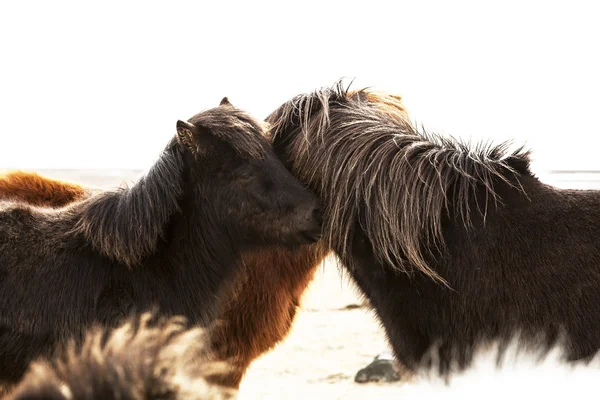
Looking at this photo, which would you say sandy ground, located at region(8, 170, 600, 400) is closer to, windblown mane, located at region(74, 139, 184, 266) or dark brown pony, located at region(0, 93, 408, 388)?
dark brown pony, located at region(0, 93, 408, 388)

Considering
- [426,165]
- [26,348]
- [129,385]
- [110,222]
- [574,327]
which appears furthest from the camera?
[110,222]

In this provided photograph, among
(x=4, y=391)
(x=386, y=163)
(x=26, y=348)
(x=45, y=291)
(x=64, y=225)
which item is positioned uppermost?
(x=386, y=163)

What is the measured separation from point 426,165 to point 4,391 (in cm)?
233

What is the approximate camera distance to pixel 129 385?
1482mm

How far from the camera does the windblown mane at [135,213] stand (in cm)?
360

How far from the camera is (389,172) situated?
3.19 m

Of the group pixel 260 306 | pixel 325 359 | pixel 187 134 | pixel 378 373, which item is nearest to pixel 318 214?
pixel 187 134

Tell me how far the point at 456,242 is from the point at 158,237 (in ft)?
5.15

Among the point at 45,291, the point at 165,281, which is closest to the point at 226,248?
the point at 165,281

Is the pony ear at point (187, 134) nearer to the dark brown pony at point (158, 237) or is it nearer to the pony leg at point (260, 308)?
the dark brown pony at point (158, 237)

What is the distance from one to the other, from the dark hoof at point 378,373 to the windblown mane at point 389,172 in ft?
10.9

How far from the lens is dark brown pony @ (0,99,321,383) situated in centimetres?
345

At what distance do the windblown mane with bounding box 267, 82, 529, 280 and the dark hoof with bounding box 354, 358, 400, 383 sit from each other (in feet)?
10.9

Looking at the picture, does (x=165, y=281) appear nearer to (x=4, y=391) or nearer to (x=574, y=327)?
(x=4, y=391)
